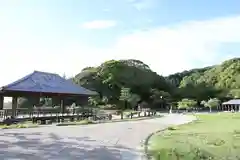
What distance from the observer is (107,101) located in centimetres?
6600

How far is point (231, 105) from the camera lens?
77.1 meters

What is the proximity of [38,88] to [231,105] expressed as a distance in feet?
197

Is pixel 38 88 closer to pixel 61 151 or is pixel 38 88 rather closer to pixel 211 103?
pixel 61 151

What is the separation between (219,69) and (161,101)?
27.9m

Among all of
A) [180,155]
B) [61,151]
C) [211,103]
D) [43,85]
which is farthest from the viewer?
[211,103]

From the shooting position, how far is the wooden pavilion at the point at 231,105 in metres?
74.3

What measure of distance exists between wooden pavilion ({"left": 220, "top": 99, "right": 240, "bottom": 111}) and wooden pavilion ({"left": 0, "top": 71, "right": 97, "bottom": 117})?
168 feet

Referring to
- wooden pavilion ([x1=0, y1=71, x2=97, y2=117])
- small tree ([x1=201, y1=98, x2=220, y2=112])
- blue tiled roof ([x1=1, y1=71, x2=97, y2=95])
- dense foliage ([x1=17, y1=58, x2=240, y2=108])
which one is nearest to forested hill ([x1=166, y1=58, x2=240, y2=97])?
dense foliage ([x1=17, y1=58, x2=240, y2=108])

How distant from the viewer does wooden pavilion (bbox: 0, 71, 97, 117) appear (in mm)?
24562

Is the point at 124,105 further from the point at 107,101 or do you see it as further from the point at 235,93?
the point at 235,93

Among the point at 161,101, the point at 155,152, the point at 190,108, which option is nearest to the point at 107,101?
the point at 161,101

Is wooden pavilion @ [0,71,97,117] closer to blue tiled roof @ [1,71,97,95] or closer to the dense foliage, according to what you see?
blue tiled roof @ [1,71,97,95]

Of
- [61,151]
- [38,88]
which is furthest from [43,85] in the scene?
[61,151]

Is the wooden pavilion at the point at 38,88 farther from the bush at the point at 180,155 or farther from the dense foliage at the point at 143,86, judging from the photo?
the dense foliage at the point at 143,86
